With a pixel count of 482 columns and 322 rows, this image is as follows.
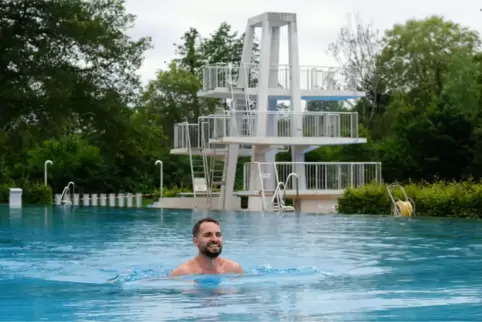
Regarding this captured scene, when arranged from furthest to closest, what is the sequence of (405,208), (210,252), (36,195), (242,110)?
(36,195) < (242,110) < (405,208) < (210,252)

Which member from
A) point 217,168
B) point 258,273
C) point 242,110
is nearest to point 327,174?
point 242,110

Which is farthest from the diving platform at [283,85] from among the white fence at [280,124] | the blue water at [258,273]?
the blue water at [258,273]

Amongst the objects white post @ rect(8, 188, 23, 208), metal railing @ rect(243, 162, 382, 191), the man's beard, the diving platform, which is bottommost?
the man's beard

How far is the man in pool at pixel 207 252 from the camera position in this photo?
424 inches

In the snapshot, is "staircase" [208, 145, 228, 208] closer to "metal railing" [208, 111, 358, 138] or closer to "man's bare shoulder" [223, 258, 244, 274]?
"metal railing" [208, 111, 358, 138]

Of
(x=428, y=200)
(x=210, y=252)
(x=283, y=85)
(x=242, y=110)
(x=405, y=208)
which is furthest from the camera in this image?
(x=283, y=85)

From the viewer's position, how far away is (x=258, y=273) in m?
12.4

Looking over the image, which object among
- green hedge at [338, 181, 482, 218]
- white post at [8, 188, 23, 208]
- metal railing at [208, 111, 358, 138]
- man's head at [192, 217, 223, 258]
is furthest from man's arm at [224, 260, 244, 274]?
white post at [8, 188, 23, 208]

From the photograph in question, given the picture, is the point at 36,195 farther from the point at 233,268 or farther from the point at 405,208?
the point at 233,268

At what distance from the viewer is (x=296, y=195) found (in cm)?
3672

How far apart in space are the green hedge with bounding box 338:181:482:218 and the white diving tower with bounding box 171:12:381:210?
19.5ft

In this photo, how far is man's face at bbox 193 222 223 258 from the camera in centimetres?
1074

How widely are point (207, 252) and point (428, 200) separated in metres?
19.2

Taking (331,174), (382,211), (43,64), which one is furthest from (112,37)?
(382,211)
